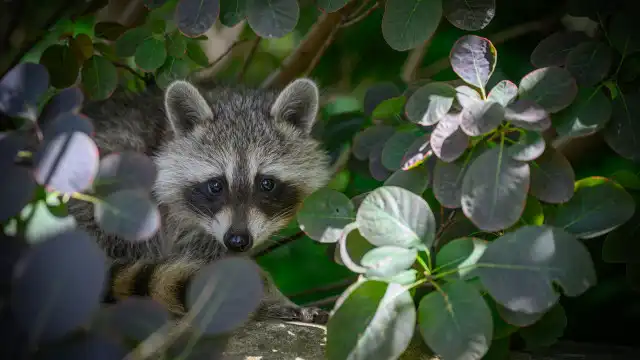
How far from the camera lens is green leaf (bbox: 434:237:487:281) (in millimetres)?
1197

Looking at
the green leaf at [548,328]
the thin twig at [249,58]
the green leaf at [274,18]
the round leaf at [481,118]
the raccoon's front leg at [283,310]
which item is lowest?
the raccoon's front leg at [283,310]

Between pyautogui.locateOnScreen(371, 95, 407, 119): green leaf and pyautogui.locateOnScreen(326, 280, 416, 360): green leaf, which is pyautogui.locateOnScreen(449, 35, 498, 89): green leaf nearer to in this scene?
pyautogui.locateOnScreen(371, 95, 407, 119): green leaf

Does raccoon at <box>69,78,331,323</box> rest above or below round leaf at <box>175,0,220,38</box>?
below

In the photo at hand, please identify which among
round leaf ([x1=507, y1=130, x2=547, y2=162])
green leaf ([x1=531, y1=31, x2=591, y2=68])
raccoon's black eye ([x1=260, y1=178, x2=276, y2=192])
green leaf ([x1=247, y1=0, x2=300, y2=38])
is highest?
green leaf ([x1=247, y1=0, x2=300, y2=38])

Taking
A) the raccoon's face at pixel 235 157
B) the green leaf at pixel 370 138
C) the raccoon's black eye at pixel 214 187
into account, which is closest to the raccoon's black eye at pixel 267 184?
the raccoon's face at pixel 235 157

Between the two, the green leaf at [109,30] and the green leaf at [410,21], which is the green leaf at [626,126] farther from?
the green leaf at [109,30]

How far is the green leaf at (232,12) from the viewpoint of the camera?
1.60m

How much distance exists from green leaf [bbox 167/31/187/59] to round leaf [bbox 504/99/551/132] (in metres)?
1.12

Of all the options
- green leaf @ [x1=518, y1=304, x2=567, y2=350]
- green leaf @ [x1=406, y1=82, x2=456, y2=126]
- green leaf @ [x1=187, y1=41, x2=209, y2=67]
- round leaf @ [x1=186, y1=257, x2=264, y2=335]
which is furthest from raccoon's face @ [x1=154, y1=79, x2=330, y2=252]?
round leaf @ [x1=186, y1=257, x2=264, y2=335]

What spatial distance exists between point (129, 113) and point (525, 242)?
1.43m

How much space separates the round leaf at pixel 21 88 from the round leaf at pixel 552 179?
3.22 ft

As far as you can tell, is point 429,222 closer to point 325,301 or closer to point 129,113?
point 325,301

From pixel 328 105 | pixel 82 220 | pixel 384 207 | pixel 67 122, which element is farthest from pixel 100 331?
pixel 328 105

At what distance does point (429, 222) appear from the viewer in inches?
48.0
